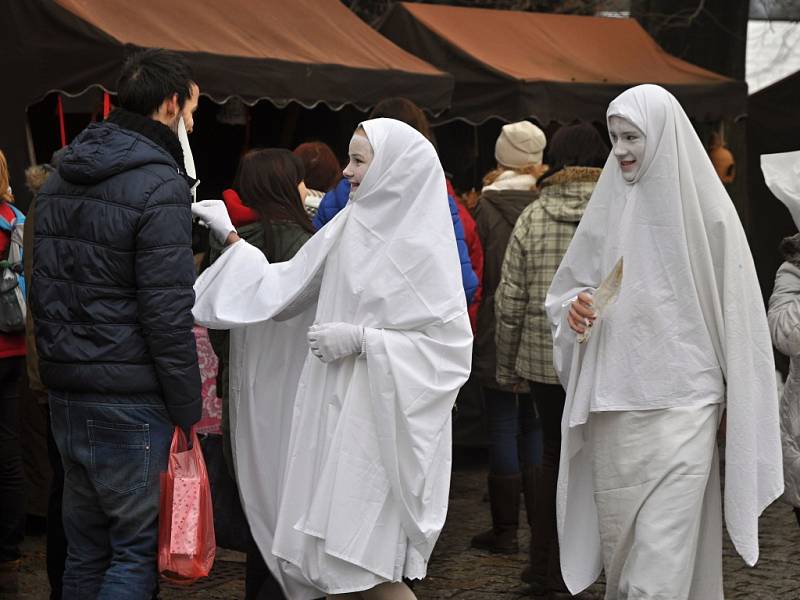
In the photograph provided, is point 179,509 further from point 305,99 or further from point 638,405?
point 305,99

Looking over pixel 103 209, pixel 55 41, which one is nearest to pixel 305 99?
pixel 55 41

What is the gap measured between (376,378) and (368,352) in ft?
0.29

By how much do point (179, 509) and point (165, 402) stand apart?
0.35m

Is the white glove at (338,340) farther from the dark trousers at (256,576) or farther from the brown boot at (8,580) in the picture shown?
the brown boot at (8,580)

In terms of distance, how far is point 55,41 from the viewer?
288 inches

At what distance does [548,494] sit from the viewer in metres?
6.12

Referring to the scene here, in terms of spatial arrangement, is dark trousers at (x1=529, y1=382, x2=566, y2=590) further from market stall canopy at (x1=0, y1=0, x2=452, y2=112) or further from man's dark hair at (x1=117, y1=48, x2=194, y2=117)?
market stall canopy at (x1=0, y1=0, x2=452, y2=112)

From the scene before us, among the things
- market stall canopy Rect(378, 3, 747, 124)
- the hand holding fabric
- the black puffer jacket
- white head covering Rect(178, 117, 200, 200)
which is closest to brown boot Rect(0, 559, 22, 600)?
the black puffer jacket

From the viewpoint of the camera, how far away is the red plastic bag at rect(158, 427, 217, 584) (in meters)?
4.41

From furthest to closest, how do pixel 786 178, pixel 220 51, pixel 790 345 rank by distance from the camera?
1. pixel 220 51
2. pixel 786 178
3. pixel 790 345

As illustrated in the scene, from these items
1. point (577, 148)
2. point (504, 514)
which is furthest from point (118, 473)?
point (504, 514)

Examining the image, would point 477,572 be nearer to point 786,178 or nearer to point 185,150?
point 786,178

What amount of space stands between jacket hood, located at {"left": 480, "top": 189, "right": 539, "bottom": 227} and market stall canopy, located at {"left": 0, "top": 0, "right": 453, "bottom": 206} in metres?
1.59

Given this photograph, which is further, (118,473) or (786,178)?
(786,178)
